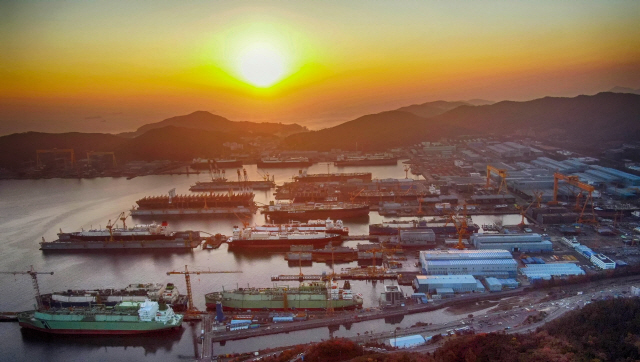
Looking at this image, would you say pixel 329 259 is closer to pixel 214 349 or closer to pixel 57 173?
pixel 214 349

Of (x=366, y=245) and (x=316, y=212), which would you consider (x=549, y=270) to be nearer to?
(x=366, y=245)

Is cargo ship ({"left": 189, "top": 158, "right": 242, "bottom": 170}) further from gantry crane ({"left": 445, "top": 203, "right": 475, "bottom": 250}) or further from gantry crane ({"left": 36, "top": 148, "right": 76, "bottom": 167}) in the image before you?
gantry crane ({"left": 445, "top": 203, "right": 475, "bottom": 250})

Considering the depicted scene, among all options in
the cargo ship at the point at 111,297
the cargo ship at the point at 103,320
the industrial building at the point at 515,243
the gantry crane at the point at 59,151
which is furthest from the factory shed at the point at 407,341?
the gantry crane at the point at 59,151

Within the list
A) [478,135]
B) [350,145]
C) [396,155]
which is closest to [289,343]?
[396,155]

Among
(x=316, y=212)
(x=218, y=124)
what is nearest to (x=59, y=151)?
(x=316, y=212)

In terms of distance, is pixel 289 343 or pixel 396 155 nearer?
pixel 289 343
